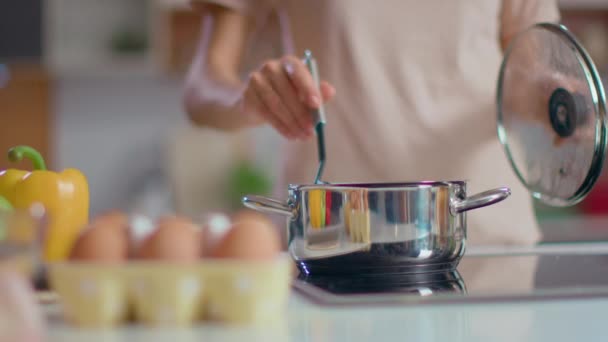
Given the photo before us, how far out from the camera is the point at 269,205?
77 cm

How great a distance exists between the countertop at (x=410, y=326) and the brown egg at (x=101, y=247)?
46mm

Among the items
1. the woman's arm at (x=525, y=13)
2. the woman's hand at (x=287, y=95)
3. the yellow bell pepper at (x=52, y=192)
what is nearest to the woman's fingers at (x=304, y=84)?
the woman's hand at (x=287, y=95)

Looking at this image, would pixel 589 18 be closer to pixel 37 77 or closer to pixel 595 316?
pixel 37 77

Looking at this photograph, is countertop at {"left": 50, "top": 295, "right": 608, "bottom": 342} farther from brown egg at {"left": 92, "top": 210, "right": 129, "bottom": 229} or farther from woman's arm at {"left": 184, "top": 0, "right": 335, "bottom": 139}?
woman's arm at {"left": 184, "top": 0, "right": 335, "bottom": 139}

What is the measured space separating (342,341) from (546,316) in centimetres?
17

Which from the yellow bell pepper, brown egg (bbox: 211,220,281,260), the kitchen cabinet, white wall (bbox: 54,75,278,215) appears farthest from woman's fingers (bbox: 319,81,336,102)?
the kitchen cabinet

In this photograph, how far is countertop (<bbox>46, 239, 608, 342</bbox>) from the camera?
495 mm

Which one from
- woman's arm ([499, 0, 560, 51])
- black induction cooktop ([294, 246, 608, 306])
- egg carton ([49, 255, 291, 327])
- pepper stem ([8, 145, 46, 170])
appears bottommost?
black induction cooktop ([294, 246, 608, 306])

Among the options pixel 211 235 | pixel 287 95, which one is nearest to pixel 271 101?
pixel 287 95

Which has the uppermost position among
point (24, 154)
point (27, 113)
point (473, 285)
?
point (27, 113)

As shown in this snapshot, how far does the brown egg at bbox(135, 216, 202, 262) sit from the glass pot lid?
482 millimetres

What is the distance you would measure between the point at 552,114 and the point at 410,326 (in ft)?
1.65

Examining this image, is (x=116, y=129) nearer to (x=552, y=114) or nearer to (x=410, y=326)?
(x=552, y=114)

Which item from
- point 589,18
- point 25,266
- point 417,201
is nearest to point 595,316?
point 417,201
